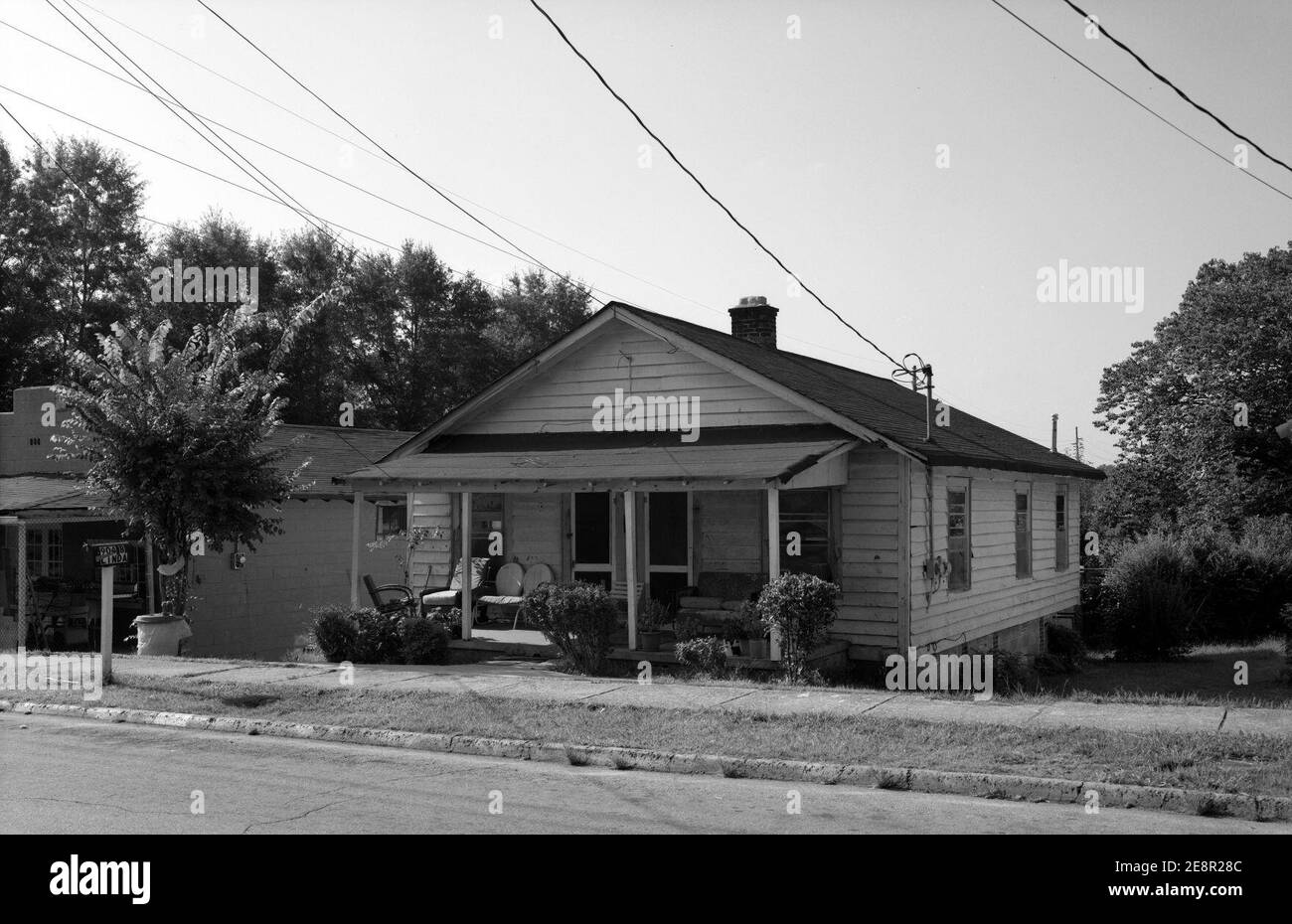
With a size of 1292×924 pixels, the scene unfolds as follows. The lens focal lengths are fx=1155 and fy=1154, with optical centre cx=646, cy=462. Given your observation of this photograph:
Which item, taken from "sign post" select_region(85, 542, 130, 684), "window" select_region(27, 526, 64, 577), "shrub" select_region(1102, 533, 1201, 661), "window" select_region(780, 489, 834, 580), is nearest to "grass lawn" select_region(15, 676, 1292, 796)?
"sign post" select_region(85, 542, 130, 684)

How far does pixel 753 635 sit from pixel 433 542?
7159mm

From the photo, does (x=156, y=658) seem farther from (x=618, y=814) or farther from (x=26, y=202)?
(x=26, y=202)

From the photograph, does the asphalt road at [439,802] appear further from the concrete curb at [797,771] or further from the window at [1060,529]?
the window at [1060,529]

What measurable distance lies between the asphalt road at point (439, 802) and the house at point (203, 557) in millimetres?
9497

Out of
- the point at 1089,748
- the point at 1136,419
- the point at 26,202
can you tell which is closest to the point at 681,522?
the point at 1089,748

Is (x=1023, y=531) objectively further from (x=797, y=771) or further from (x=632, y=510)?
(x=797, y=771)

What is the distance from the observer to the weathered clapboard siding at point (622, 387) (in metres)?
16.5

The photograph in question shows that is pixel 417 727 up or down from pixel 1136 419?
down

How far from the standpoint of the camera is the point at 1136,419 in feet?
120

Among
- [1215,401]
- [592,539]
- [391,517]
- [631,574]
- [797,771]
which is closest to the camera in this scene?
[797,771]

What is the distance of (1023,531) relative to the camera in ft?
67.0

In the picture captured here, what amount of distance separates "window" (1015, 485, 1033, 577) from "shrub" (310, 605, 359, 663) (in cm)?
1135

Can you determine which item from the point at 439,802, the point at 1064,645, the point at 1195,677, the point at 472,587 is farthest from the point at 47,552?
the point at 1195,677

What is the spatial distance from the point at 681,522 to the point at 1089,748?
890cm
